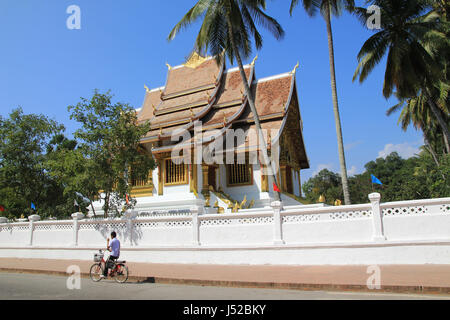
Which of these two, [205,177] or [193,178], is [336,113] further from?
[193,178]

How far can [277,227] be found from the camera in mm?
9789

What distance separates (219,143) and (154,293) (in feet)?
39.3

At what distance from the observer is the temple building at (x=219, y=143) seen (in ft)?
58.6

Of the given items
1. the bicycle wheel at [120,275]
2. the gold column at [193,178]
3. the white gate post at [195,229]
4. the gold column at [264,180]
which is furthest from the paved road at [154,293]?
the gold column at [264,180]

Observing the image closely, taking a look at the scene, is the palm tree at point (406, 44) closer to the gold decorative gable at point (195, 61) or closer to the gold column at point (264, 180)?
the gold column at point (264, 180)

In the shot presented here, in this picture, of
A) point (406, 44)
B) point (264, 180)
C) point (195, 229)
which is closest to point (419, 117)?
point (406, 44)

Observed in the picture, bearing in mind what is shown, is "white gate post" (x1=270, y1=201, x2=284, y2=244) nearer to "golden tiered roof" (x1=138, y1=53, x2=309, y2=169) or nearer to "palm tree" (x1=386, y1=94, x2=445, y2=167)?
"golden tiered roof" (x1=138, y1=53, x2=309, y2=169)

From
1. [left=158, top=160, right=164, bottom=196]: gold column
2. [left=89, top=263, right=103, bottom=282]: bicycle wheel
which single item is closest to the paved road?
[left=89, top=263, right=103, bottom=282]: bicycle wheel

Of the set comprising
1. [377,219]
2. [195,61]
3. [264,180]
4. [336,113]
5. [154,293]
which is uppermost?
[195,61]

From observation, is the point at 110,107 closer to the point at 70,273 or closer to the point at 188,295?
the point at 70,273

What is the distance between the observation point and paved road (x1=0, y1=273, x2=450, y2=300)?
6168 millimetres

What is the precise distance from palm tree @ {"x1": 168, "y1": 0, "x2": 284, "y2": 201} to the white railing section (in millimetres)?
3864
